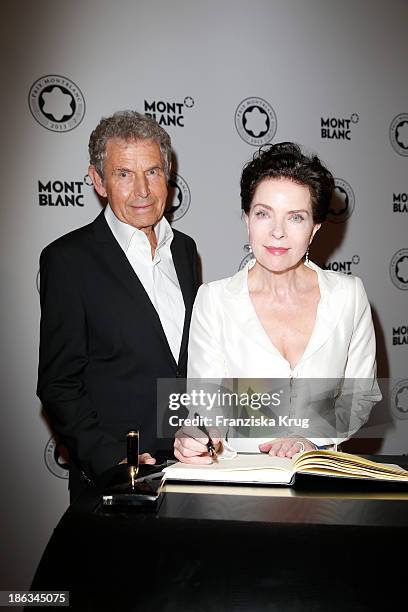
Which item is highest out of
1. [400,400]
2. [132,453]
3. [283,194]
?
[283,194]

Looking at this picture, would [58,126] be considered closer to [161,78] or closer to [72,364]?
[161,78]

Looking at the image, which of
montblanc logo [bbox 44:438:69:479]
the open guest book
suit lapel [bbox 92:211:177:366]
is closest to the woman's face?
suit lapel [bbox 92:211:177:366]

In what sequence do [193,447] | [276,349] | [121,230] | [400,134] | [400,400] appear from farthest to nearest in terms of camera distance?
[400,400] < [400,134] < [121,230] < [276,349] < [193,447]

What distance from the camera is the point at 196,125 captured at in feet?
10.9

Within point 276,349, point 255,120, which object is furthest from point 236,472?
point 255,120

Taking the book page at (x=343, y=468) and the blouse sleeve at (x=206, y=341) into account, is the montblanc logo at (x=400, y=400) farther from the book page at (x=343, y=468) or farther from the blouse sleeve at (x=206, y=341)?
the book page at (x=343, y=468)

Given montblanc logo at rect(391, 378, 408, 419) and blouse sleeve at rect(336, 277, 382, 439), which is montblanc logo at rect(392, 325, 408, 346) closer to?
→ montblanc logo at rect(391, 378, 408, 419)

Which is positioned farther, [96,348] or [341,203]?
[341,203]

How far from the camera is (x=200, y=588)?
1.02m

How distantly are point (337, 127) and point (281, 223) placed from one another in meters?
1.87

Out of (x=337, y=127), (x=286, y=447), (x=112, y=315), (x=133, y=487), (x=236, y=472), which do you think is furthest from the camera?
(x=337, y=127)

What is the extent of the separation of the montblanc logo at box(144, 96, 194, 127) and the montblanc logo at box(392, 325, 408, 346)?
1769 millimetres

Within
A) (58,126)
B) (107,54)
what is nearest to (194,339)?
(58,126)

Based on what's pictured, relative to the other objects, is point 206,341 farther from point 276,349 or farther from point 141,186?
point 141,186
